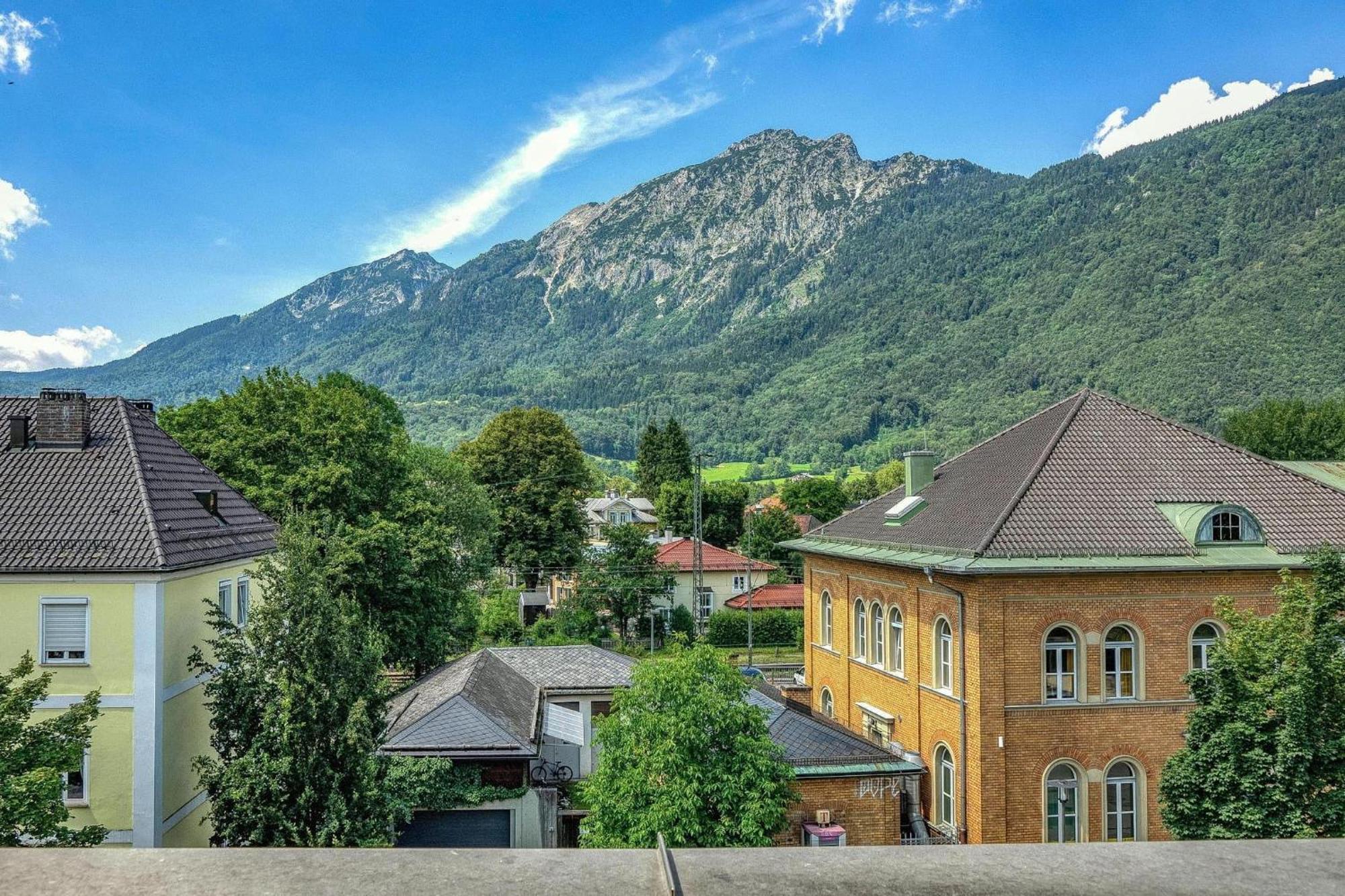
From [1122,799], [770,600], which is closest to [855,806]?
[1122,799]

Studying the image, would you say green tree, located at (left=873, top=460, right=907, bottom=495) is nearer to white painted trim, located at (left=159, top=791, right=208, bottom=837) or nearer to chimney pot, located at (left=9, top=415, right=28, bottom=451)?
white painted trim, located at (left=159, top=791, right=208, bottom=837)

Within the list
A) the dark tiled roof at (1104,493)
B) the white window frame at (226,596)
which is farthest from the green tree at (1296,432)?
the white window frame at (226,596)

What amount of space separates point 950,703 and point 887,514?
7.63 meters

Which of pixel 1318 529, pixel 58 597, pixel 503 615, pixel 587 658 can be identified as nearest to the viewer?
pixel 58 597

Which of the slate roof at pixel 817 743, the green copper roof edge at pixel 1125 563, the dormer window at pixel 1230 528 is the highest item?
the dormer window at pixel 1230 528

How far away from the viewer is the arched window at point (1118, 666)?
23.1 metres

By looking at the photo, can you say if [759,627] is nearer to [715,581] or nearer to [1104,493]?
[715,581]

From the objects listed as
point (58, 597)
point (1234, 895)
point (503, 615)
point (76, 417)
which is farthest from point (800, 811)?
point (503, 615)

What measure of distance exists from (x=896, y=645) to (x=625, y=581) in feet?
112

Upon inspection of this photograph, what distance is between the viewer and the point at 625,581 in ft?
199

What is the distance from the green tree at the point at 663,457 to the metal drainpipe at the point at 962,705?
82023 mm

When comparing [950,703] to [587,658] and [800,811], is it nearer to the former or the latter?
[800,811]

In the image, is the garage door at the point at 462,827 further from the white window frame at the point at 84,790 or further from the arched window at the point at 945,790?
the arched window at the point at 945,790

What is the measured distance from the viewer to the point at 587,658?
37000mm
